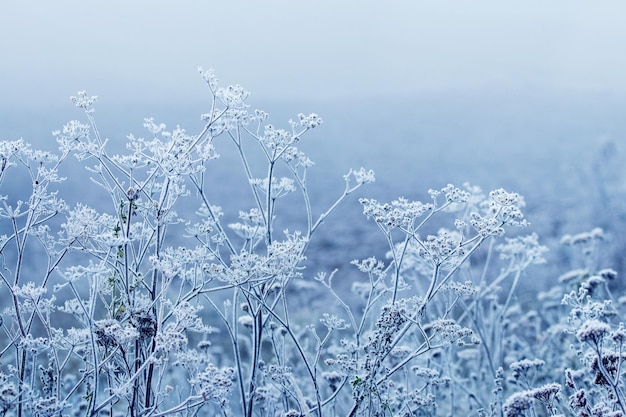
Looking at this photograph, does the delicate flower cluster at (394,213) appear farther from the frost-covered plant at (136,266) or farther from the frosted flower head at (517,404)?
the frosted flower head at (517,404)

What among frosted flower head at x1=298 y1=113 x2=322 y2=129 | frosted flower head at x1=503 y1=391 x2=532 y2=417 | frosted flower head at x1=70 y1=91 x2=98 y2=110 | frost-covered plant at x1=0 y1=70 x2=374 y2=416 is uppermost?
frosted flower head at x1=70 y1=91 x2=98 y2=110

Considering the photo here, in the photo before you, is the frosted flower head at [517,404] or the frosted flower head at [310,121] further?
the frosted flower head at [310,121]

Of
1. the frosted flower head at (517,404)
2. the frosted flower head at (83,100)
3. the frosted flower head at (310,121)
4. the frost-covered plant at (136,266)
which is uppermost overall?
the frosted flower head at (83,100)

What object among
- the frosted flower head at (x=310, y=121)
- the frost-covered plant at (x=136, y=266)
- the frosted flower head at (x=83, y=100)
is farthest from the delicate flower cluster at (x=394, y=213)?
the frosted flower head at (x=83, y=100)

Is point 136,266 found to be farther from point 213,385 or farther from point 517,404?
point 517,404

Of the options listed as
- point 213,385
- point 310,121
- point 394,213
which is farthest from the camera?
point 310,121

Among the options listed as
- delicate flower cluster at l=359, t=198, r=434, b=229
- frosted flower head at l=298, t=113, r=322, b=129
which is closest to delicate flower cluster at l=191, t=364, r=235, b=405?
delicate flower cluster at l=359, t=198, r=434, b=229

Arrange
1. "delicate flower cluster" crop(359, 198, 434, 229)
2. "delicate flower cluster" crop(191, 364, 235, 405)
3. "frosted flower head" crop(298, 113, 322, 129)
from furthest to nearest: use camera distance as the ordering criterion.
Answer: "frosted flower head" crop(298, 113, 322, 129), "delicate flower cluster" crop(359, 198, 434, 229), "delicate flower cluster" crop(191, 364, 235, 405)

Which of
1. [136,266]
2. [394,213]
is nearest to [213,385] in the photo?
[136,266]

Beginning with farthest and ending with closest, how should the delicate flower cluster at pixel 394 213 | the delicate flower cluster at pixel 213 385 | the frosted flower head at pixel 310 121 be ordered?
1. the frosted flower head at pixel 310 121
2. the delicate flower cluster at pixel 394 213
3. the delicate flower cluster at pixel 213 385

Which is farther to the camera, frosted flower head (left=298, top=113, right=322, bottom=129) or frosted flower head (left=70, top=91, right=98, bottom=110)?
frosted flower head (left=298, top=113, right=322, bottom=129)

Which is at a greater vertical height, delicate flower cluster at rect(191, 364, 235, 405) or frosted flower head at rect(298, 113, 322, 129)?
frosted flower head at rect(298, 113, 322, 129)

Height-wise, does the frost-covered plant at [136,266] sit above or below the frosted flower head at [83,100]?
below

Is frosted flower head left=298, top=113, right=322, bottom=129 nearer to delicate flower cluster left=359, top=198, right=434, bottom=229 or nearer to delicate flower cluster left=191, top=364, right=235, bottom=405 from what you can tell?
delicate flower cluster left=359, top=198, right=434, bottom=229
